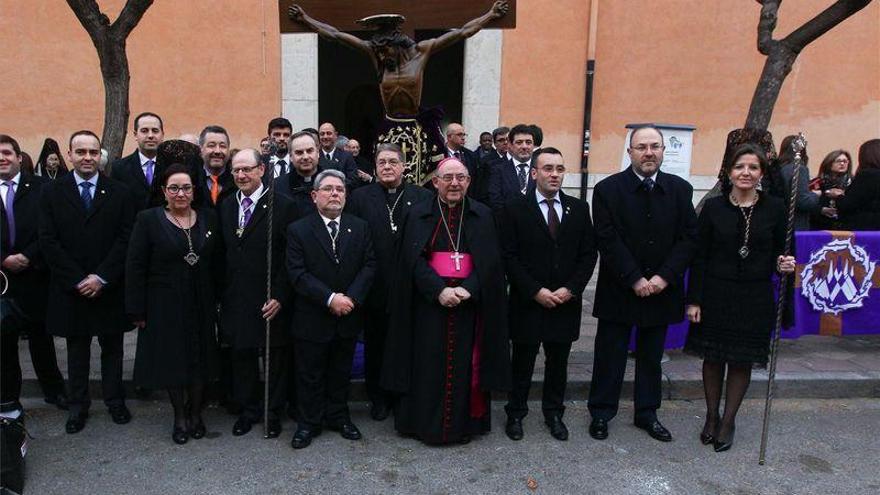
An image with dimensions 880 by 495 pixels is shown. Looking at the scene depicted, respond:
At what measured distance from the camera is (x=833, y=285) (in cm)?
591

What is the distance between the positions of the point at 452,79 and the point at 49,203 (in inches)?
469

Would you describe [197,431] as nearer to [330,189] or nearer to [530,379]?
[330,189]

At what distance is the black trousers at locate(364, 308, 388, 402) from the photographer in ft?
15.9

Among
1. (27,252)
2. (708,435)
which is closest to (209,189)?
(27,252)

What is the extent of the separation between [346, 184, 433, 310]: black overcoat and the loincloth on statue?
58cm

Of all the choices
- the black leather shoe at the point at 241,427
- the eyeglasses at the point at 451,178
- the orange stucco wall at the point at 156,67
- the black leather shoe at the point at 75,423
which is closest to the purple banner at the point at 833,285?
the eyeglasses at the point at 451,178

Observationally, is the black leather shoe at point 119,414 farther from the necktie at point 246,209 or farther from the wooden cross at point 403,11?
the wooden cross at point 403,11

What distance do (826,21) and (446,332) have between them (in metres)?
5.09

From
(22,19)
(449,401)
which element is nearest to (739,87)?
(449,401)

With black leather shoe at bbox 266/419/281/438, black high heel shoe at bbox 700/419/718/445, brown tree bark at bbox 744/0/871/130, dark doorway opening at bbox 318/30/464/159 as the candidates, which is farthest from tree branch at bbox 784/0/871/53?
dark doorway opening at bbox 318/30/464/159

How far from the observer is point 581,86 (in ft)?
37.2

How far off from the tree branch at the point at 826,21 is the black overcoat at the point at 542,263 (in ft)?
12.7

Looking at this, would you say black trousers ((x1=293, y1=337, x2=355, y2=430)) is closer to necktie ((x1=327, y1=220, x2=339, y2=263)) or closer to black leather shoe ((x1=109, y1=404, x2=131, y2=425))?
necktie ((x1=327, y1=220, x2=339, y2=263))

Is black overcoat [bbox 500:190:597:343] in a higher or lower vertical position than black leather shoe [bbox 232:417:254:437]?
higher
